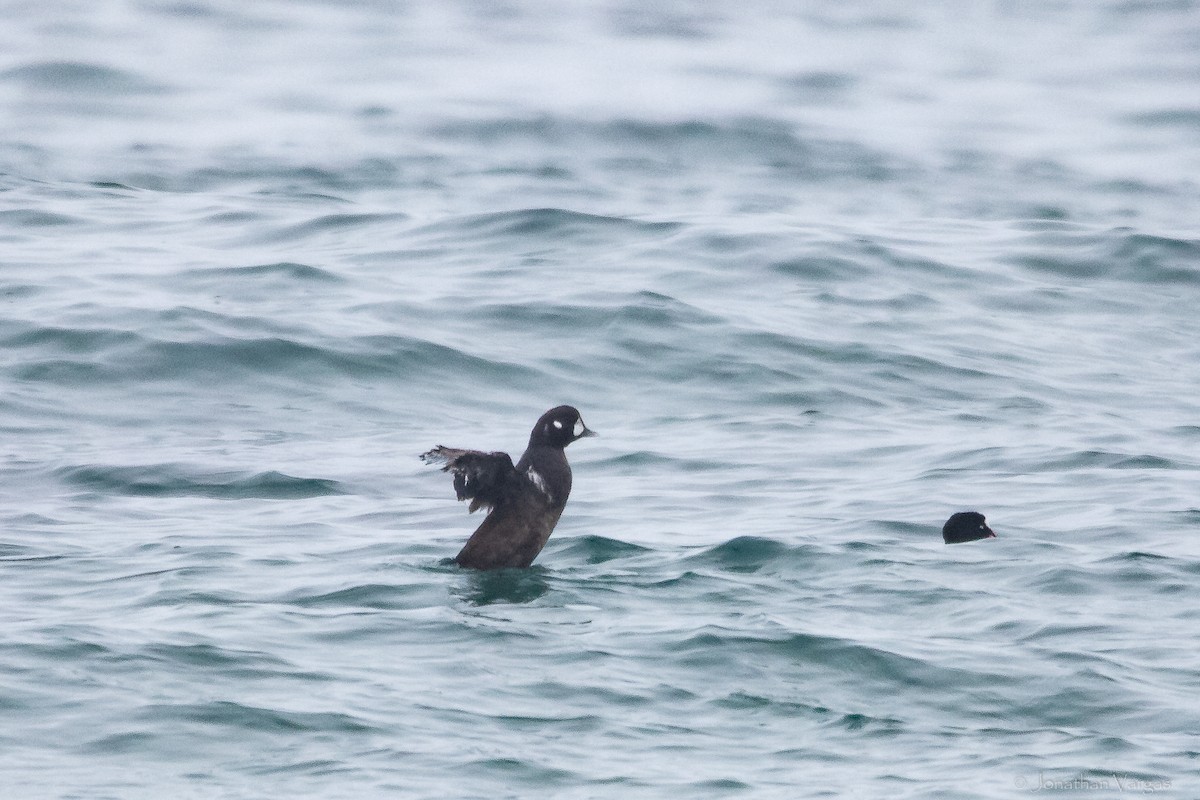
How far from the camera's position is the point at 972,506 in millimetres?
12109

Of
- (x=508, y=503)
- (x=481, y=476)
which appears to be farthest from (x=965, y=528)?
(x=481, y=476)

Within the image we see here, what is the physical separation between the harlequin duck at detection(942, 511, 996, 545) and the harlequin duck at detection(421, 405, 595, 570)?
7.03 feet

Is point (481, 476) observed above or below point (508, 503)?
above

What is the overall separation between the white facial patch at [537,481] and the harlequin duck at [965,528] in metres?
2.24

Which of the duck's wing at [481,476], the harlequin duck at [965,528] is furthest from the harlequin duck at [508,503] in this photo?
the harlequin duck at [965,528]

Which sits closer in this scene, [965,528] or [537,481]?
[537,481]

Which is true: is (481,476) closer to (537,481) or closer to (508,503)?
(508,503)

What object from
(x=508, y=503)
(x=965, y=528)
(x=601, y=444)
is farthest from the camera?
(x=601, y=444)

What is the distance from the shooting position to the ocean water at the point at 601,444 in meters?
7.75

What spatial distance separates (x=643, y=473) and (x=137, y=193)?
12978 millimetres

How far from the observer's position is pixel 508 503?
10461 millimetres

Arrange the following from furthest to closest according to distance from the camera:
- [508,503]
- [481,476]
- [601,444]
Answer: [601,444] < [508,503] < [481,476]

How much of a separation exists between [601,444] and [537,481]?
3.56 m

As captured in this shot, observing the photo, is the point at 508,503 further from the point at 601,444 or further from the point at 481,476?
the point at 601,444
